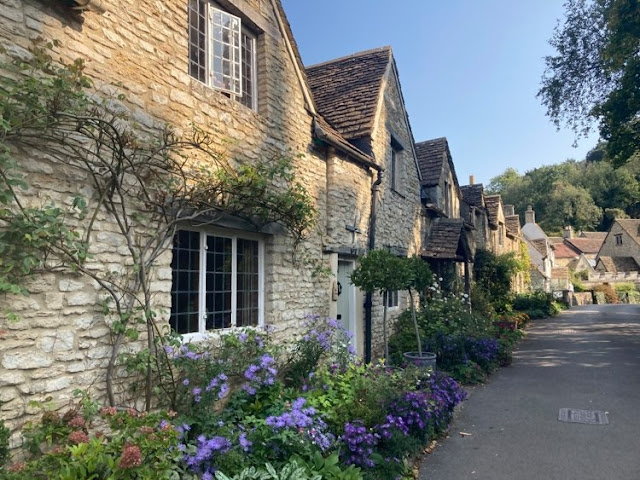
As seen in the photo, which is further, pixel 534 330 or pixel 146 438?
pixel 534 330

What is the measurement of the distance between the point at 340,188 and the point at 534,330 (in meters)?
14.0

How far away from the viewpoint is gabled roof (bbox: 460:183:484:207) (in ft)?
77.7

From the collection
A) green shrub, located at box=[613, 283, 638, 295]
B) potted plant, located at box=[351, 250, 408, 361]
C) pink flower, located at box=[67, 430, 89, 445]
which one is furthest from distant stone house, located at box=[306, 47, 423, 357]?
green shrub, located at box=[613, 283, 638, 295]

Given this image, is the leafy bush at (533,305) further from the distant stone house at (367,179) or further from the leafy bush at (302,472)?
the leafy bush at (302,472)

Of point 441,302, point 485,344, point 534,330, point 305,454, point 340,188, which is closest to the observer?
point 305,454

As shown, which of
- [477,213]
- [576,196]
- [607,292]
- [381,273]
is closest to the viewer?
[381,273]

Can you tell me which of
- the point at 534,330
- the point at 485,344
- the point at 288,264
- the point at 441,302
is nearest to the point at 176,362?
the point at 288,264

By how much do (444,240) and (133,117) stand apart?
1216 cm

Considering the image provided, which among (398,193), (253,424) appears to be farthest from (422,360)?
(398,193)

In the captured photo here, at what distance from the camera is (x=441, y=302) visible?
12.6m

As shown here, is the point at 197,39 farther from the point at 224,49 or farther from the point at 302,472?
the point at 302,472

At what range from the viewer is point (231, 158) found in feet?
20.2

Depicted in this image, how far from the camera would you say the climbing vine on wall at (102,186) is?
3584 mm

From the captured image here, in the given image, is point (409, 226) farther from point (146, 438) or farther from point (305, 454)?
point (146, 438)
